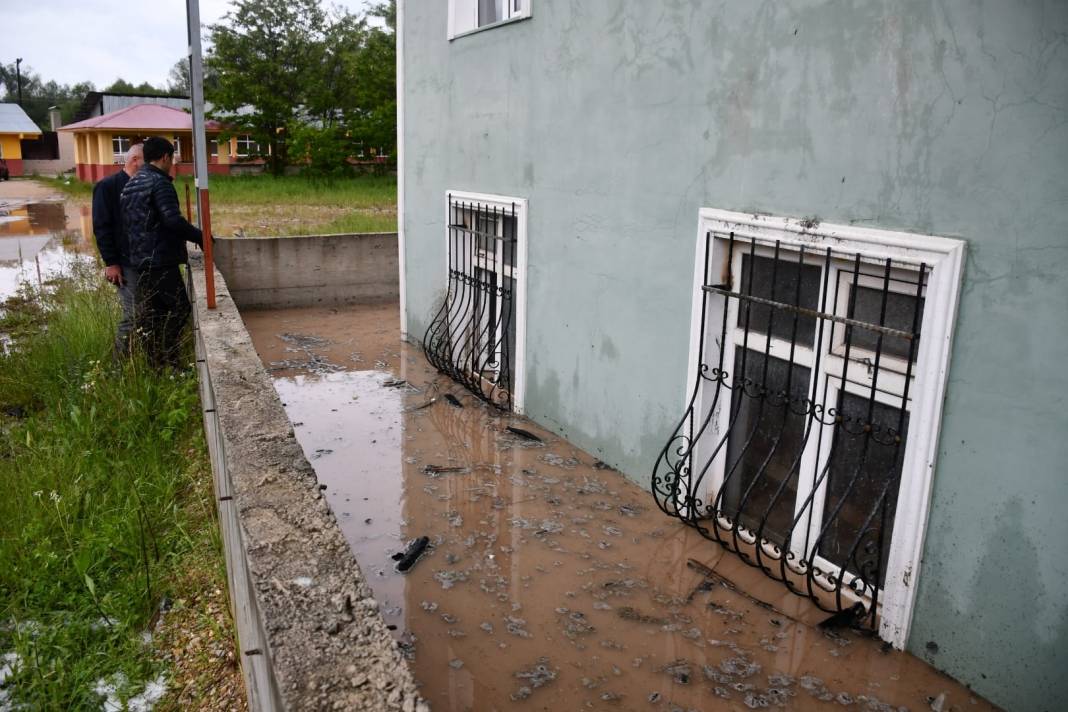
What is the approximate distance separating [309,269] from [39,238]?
442 inches

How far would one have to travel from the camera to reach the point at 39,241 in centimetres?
1894

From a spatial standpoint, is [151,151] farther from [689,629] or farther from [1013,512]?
[1013,512]

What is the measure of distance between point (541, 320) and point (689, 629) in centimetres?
314

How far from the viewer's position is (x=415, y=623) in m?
3.90

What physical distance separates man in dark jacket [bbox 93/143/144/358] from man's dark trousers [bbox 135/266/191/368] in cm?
14

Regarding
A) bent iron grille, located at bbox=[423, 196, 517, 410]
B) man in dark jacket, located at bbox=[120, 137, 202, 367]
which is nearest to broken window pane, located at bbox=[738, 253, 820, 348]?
bent iron grille, located at bbox=[423, 196, 517, 410]

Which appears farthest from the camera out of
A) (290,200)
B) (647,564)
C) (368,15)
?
(368,15)

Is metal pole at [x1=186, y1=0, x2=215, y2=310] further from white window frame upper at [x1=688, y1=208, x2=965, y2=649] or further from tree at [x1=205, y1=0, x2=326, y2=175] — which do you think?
tree at [x1=205, y1=0, x2=326, y2=175]

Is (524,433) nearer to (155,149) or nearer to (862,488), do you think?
(862,488)

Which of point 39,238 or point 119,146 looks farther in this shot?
point 119,146

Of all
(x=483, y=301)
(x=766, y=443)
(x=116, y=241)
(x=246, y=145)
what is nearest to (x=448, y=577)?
(x=766, y=443)

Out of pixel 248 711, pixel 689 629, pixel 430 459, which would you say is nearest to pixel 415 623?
pixel 248 711

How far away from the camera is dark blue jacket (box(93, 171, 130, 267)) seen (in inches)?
265

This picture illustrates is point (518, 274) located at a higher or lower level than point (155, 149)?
lower
